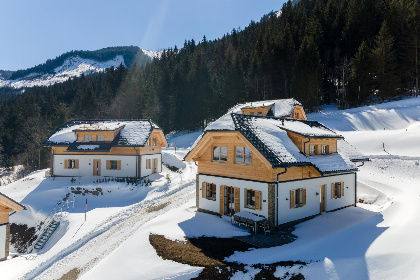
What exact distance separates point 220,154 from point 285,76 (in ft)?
153

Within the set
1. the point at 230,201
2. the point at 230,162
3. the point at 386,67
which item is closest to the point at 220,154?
the point at 230,162

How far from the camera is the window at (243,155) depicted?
18.0 meters

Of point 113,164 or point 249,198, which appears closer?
point 249,198

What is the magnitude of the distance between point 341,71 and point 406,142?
32853 millimetres

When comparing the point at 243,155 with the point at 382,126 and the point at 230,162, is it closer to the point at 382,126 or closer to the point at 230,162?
the point at 230,162

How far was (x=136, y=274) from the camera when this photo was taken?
11555mm

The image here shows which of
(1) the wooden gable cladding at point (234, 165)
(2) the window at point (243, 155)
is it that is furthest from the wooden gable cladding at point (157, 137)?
(2) the window at point (243, 155)

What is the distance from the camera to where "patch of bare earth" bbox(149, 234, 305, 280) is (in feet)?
36.6

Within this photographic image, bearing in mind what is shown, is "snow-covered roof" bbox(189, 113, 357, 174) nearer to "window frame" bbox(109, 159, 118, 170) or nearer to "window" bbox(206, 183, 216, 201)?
"window" bbox(206, 183, 216, 201)

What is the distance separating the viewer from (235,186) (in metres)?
18.4

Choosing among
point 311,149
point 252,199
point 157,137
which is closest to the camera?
point 252,199

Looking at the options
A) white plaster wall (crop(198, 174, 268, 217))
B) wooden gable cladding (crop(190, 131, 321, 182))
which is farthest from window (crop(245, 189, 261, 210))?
wooden gable cladding (crop(190, 131, 321, 182))

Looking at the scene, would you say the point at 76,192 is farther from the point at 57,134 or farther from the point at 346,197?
the point at 346,197

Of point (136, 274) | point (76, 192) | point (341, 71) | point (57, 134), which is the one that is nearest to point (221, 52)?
point (341, 71)
